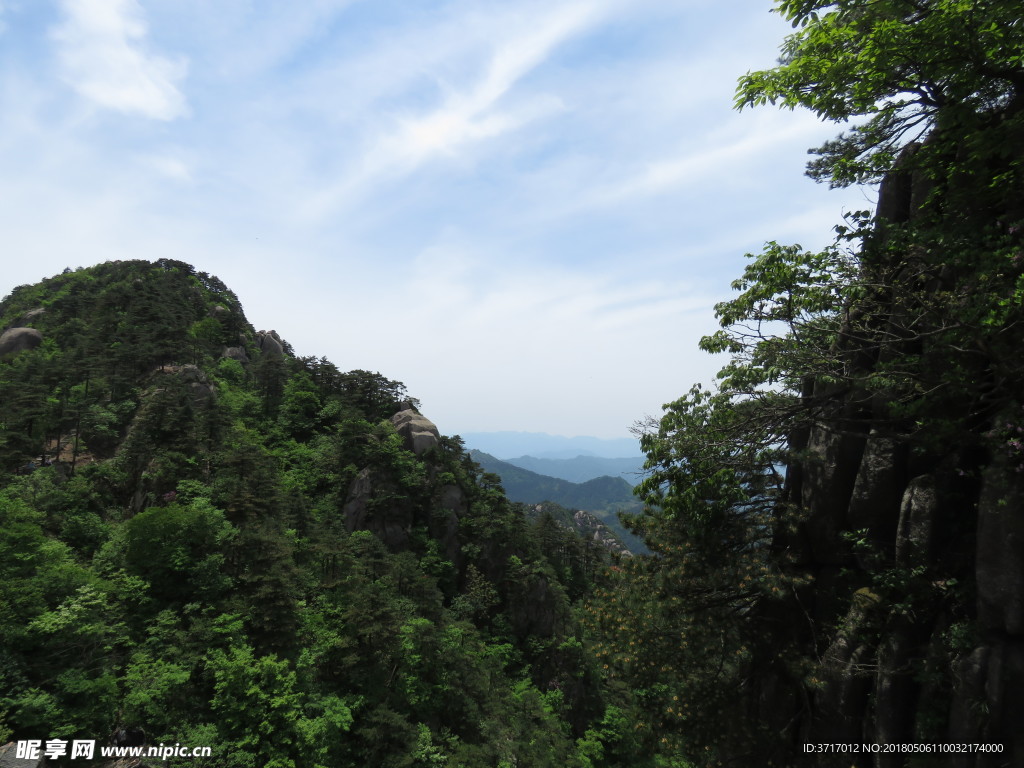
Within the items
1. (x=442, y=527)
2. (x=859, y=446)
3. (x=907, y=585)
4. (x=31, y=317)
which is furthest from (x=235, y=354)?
(x=907, y=585)

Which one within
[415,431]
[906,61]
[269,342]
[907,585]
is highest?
[269,342]

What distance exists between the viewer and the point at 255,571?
72.8ft

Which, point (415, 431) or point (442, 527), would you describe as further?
point (415, 431)

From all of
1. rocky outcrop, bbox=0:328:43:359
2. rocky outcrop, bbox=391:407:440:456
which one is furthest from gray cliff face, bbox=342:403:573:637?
rocky outcrop, bbox=0:328:43:359

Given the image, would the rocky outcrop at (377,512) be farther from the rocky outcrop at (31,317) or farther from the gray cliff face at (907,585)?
the rocky outcrop at (31,317)

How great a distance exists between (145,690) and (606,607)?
1721cm

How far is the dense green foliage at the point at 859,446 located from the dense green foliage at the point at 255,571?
15509 mm

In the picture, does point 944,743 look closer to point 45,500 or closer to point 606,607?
point 606,607

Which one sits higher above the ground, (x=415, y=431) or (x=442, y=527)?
(x=415, y=431)

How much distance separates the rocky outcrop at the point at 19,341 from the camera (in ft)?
149

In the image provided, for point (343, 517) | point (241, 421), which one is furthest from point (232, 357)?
point (343, 517)

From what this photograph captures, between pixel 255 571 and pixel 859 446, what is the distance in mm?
25622

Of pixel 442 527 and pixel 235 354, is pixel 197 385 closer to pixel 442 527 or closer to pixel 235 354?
pixel 235 354

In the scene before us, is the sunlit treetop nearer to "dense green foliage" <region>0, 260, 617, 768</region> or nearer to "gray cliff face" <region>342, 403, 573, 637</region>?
"dense green foliage" <region>0, 260, 617, 768</region>
